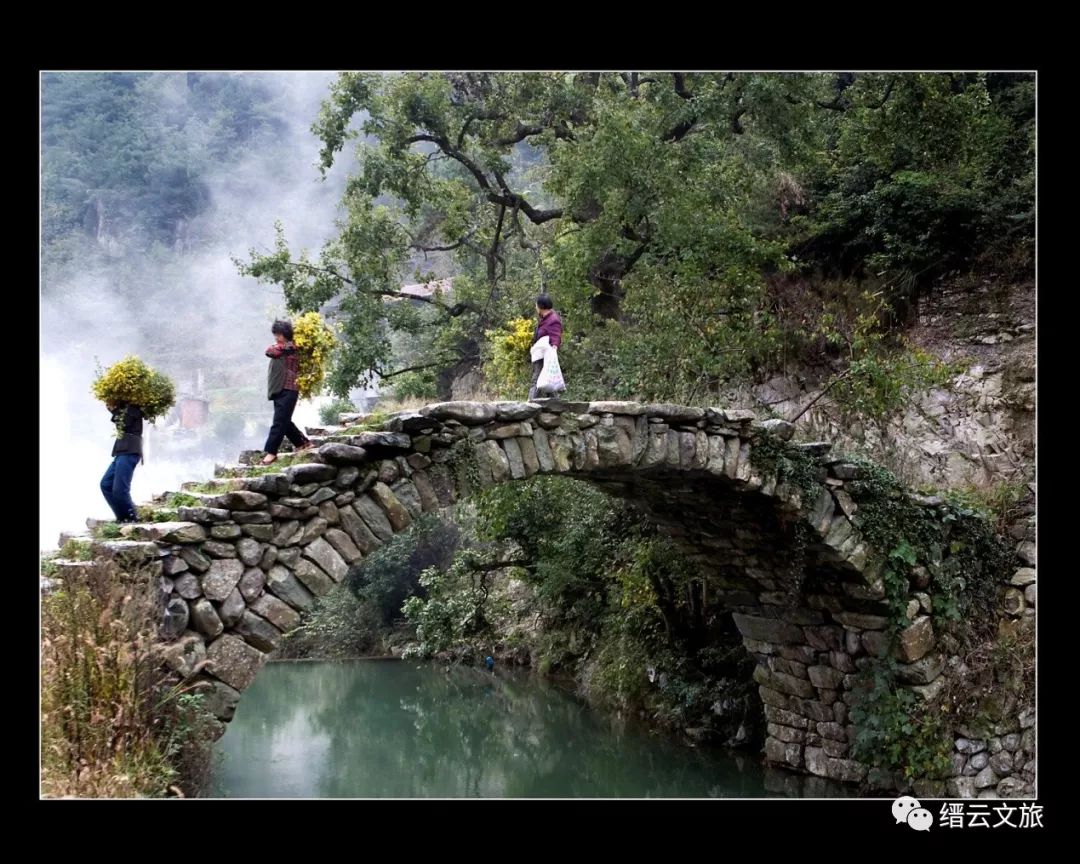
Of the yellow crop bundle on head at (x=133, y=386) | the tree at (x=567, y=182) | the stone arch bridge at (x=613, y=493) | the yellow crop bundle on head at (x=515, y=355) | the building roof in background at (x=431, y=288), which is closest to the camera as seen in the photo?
the stone arch bridge at (x=613, y=493)

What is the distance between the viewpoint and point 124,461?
19.2ft

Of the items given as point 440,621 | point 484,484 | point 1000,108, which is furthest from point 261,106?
point 484,484

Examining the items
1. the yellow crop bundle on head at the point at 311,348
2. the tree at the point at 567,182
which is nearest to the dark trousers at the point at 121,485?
the yellow crop bundle on head at the point at 311,348

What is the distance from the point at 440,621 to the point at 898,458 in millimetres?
6161

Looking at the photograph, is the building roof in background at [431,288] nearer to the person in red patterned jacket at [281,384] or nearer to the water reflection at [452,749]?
the water reflection at [452,749]

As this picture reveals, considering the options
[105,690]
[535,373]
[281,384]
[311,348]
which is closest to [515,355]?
[535,373]

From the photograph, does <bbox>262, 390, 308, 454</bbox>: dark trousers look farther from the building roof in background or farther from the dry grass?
the building roof in background

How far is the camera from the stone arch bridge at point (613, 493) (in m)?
5.80

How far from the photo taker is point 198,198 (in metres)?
26.5

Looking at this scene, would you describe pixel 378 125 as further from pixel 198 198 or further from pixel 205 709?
pixel 198 198

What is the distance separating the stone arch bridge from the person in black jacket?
27 cm

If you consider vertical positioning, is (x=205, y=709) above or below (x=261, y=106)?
below

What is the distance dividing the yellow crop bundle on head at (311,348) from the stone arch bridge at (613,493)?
15.0 inches

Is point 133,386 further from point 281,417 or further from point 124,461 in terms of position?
point 281,417
